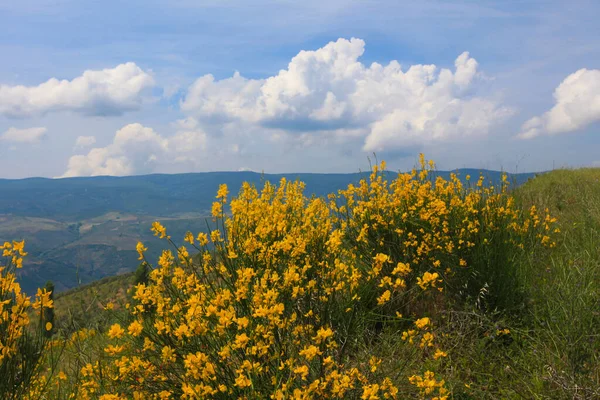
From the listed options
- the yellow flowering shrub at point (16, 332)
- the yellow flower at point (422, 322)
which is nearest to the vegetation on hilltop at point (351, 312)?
the yellow flower at point (422, 322)

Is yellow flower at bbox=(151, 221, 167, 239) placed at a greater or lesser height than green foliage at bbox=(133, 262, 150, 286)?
greater

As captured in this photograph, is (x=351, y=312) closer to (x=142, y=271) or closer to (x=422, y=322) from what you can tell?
(x=422, y=322)

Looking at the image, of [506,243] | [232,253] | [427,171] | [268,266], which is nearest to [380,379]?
[268,266]

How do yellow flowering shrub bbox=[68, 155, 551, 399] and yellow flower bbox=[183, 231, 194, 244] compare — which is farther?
yellow flower bbox=[183, 231, 194, 244]

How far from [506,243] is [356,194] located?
76.5 inches

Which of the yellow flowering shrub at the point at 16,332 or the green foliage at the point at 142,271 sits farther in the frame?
the green foliage at the point at 142,271

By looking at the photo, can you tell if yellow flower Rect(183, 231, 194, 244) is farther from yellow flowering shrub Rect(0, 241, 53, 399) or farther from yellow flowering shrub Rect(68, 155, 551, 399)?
yellow flowering shrub Rect(0, 241, 53, 399)

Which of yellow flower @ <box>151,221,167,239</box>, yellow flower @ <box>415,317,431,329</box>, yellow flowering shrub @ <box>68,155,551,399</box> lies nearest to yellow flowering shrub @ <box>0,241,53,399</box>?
yellow flowering shrub @ <box>68,155,551,399</box>

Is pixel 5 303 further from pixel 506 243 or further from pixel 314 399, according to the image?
pixel 506 243

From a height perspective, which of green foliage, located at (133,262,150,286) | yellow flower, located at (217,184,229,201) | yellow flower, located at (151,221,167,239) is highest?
yellow flower, located at (217,184,229,201)

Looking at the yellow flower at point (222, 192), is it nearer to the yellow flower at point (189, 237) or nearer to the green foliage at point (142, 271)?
the yellow flower at point (189, 237)

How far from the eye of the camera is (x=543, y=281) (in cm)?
467

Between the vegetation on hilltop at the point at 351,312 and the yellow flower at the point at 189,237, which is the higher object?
the yellow flower at the point at 189,237

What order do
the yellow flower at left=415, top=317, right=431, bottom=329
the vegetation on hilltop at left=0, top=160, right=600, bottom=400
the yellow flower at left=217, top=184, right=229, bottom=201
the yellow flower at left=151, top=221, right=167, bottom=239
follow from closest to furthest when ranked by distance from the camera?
the yellow flower at left=415, top=317, right=431, bottom=329
the vegetation on hilltop at left=0, top=160, right=600, bottom=400
the yellow flower at left=151, top=221, right=167, bottom=239
the yellow flower at left=217, top=184, right=229, bottom=201
